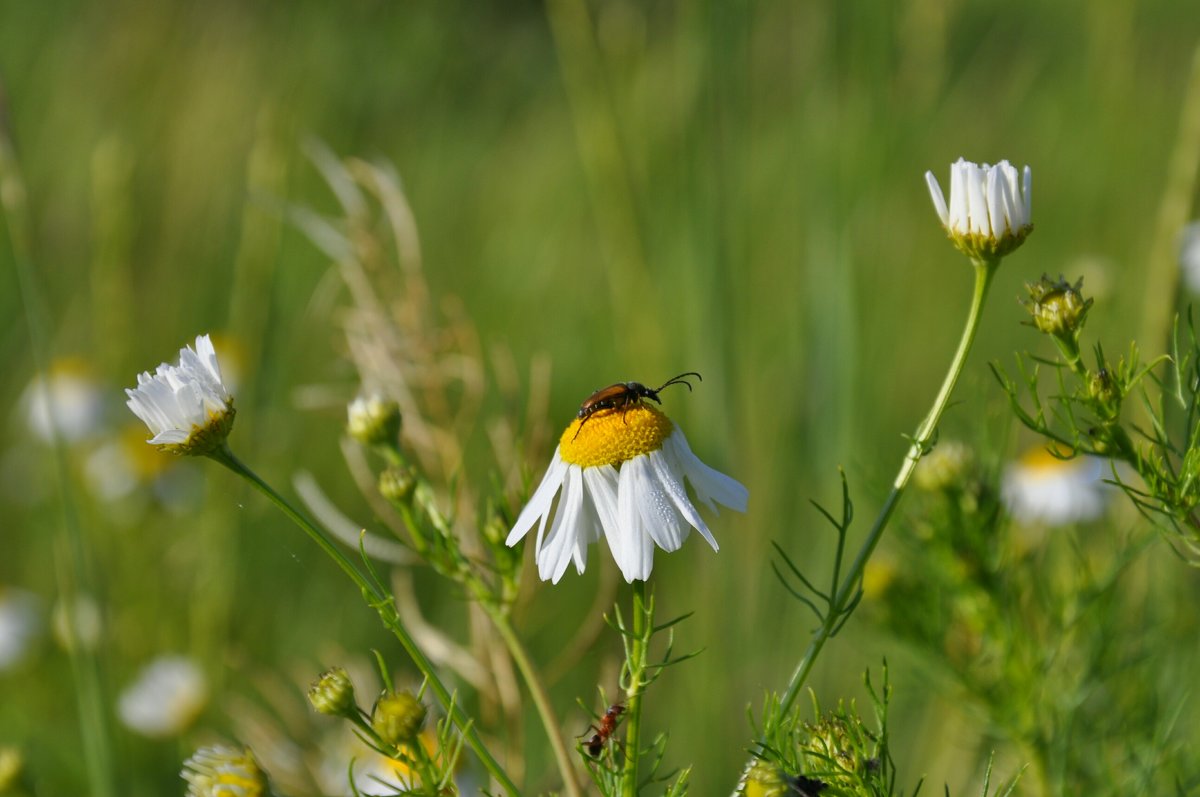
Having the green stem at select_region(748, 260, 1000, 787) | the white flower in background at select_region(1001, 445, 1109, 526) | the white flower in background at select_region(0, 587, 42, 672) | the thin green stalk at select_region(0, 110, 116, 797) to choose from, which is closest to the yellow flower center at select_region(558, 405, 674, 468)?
the green stem at select_region(748, 260, 1000, 787)

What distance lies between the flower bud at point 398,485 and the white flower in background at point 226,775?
140mm

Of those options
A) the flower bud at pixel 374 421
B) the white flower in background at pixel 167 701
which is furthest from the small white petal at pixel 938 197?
the white flower in background at pixel 167 701

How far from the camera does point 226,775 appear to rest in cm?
57

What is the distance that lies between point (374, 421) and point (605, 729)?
0.23 meters

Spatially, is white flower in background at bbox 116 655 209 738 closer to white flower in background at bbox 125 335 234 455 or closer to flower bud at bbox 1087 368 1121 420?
white flower in background at bbox 125 335 234 455

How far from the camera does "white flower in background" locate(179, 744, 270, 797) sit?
562 millimetres

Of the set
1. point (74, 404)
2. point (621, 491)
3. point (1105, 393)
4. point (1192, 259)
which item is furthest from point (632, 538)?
point (74, 404)

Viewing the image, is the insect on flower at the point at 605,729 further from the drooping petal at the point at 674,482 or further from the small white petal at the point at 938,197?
the small white petal at the point at 938,197

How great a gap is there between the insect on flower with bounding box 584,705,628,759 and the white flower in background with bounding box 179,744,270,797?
16 centimetres

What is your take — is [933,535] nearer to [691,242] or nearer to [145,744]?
[691,242]

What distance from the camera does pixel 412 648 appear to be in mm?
500

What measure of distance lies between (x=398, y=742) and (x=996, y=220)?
36cm

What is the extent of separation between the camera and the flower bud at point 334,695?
542mm

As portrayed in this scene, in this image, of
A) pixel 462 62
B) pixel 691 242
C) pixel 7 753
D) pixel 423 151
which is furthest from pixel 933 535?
pixel 462 62
